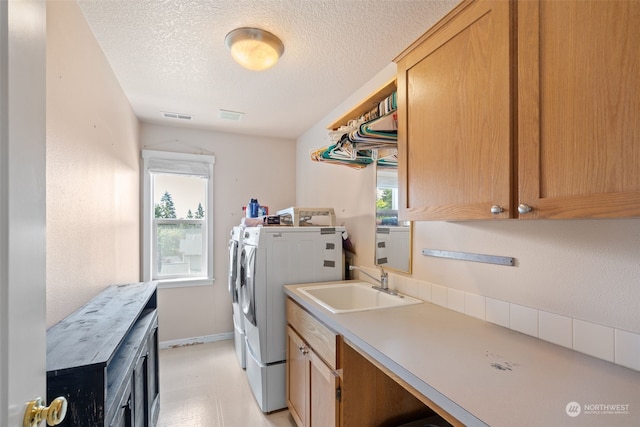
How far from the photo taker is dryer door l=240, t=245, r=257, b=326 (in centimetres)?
216

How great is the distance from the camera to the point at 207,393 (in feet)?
8.11

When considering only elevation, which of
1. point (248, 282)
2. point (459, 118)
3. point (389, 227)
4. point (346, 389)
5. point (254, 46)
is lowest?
point (346, 389)

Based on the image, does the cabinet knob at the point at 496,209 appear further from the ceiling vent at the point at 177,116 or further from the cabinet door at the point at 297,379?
the ceiling vent at the point at 177,116

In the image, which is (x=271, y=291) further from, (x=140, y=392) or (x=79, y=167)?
(x=79, y=167)

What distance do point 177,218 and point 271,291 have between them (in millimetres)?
1869

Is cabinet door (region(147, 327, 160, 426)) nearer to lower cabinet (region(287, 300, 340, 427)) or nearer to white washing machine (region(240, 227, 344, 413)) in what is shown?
white washing machine (region(240, 227, 344, 413))

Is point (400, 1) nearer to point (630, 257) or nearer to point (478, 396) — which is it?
point (630, 257)

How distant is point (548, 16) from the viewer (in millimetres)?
879

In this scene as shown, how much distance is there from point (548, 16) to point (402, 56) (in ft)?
2.25

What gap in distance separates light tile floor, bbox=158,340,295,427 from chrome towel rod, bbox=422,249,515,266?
1537 millimetres

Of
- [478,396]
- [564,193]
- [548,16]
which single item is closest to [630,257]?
[564,193]

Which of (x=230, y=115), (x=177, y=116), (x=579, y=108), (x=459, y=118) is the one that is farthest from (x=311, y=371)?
(x=177, y=116)

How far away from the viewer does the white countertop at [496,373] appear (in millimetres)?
754

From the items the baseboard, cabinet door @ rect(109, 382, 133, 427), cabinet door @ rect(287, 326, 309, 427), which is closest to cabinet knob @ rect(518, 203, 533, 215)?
cabinet door @ rect(287, 326, 309, 427)
